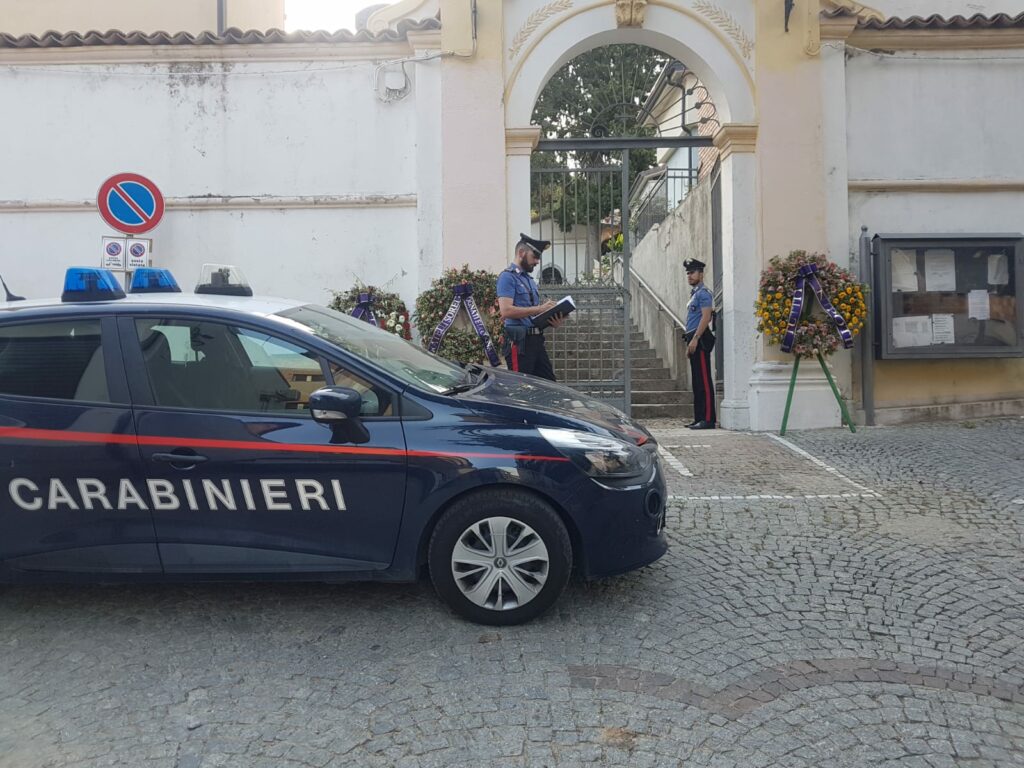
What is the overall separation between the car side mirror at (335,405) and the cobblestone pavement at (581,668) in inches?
38.0

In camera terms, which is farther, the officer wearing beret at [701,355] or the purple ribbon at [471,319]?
the officer wearing beret at [701,355]

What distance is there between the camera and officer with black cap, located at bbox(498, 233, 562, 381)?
24.1 ft

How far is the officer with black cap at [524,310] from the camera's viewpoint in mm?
7348

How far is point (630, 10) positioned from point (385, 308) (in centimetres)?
427

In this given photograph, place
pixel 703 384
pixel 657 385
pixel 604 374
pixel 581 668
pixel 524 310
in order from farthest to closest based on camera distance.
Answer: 1. pixel 657 385
2. pixel 604 374
3. pixel 703 384
4. pixel 524 310
5. pixel 581 668

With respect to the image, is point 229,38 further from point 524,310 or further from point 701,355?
point 701,355

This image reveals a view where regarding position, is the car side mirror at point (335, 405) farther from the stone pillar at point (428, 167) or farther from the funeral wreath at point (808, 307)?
the funeral wreath at point (808, 307)

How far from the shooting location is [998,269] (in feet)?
30.1

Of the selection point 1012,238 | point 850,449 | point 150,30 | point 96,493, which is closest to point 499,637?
point 96,493

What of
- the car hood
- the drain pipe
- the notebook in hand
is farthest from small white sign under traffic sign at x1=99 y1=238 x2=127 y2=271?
the drain pipe

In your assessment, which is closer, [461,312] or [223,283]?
[223,283]

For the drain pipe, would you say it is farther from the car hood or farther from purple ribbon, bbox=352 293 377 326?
the car hood

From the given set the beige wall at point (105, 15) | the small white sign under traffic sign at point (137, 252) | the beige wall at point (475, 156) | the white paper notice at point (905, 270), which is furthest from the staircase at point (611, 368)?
the beige wall at point (105, 15)

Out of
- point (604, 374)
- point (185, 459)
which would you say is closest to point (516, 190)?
point (604, 374)
